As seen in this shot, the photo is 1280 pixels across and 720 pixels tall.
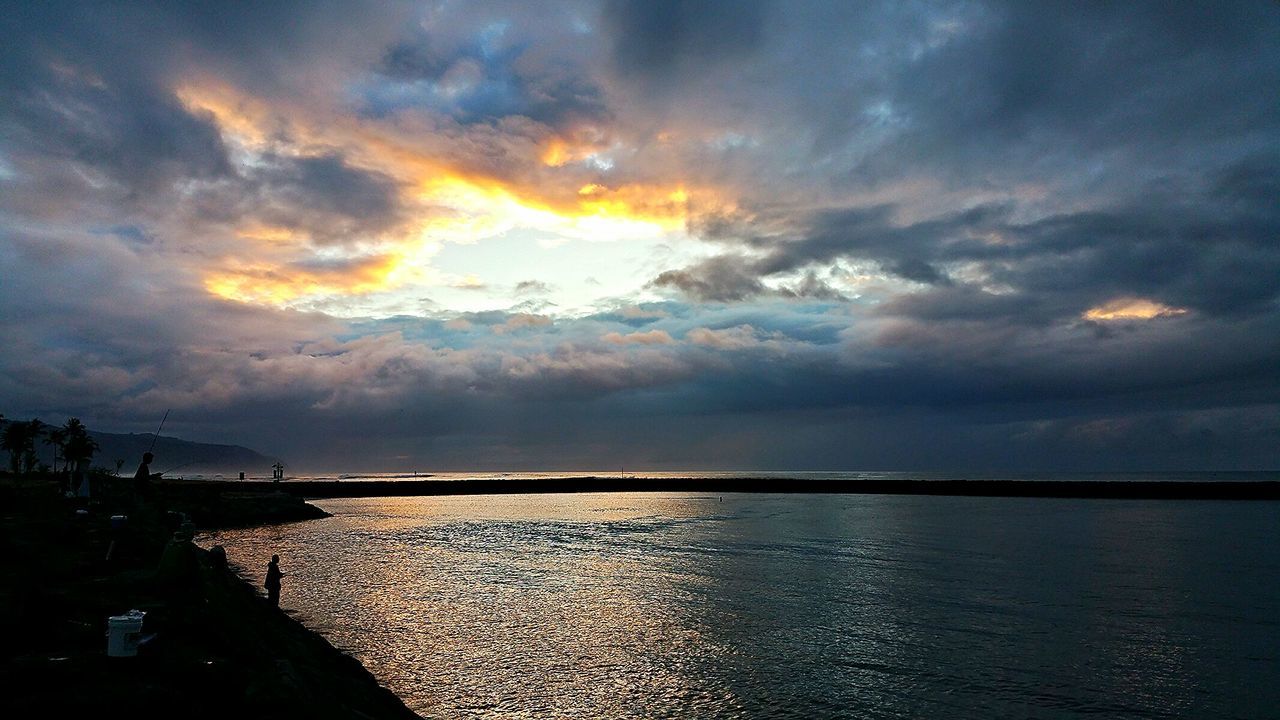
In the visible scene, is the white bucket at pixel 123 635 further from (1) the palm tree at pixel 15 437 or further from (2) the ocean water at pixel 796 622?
(1) the palm tree at pixel 15 437

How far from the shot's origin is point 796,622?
26.8 m

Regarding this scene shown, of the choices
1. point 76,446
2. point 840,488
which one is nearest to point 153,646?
point 76,446

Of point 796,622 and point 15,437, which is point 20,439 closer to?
point 15,437

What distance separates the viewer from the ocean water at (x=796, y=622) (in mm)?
18641

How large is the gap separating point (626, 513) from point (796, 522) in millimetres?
26133

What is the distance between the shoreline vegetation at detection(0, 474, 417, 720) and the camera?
9.87 m

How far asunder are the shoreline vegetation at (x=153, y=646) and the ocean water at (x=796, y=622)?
3872 millimetres

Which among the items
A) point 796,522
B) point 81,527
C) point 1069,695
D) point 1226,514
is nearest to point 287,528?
point 81,527

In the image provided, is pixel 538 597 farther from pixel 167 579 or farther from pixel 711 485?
pixel 711 485

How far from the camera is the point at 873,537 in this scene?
60344 mm

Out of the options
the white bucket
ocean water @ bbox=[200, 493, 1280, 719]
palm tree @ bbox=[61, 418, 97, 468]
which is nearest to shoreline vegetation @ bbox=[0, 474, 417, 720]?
the white bucket

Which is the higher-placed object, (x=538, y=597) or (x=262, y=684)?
(x=262, y=684)

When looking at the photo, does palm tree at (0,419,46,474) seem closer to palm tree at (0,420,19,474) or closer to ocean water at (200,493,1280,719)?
palm tree at (0,420,19,474)

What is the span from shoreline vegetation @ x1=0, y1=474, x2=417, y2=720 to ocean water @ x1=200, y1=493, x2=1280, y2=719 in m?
3.87
